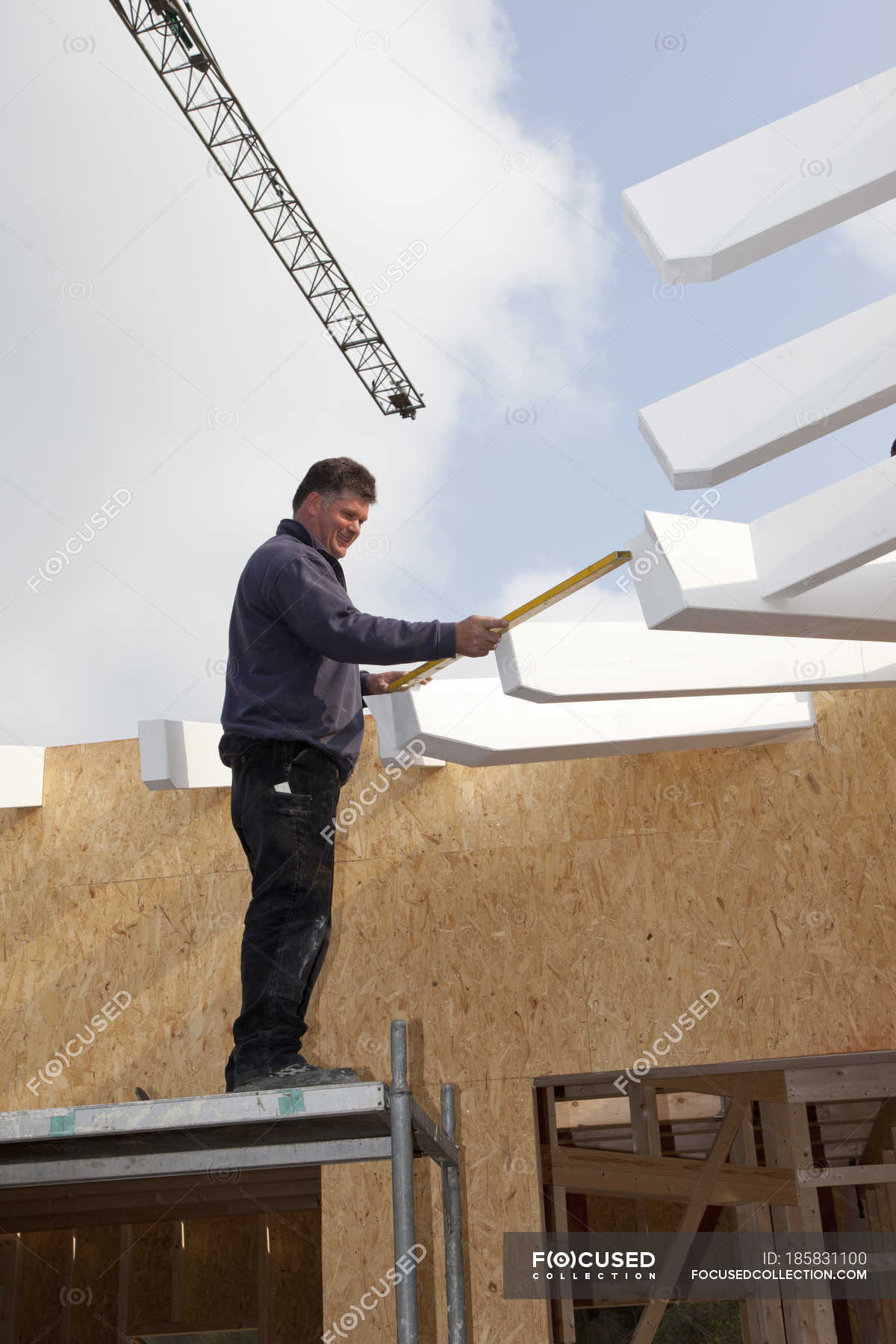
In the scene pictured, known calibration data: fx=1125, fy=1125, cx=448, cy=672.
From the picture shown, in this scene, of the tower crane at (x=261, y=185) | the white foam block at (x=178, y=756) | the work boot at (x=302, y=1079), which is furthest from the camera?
the tower crane at (x=261, y=185)

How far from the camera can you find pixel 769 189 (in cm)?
254

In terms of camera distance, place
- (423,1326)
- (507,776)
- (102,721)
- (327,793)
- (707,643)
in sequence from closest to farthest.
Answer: (327,793)
(707,643)
(423,1326)
(507,776)
(102,721)

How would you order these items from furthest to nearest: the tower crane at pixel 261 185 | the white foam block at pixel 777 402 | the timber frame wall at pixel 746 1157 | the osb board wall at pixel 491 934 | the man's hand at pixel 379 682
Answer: the tower crane at pixel 261 185 → the timber frame wall at pixel 746 1157 → the osb board wall at pixel 491 934 → the man's hand at pixel 379 682 → the white foam block at pixel 777 402

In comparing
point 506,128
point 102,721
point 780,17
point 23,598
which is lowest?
point 102,721

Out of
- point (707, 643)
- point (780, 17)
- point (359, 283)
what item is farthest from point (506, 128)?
point (359, 283)

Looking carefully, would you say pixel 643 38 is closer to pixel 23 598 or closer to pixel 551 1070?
pixel 23 598

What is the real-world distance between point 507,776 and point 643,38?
3.15m

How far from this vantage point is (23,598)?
5.73 meters

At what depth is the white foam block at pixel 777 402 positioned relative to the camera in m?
2.79

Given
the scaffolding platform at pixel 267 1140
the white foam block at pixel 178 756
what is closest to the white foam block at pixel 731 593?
the scaffolding platform at pixel 267 1140

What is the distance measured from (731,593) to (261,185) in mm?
8297

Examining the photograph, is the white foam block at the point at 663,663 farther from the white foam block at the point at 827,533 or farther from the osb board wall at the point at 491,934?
the osb board wall at the point at 491,934

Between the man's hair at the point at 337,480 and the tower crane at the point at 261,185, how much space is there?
6.79 meters

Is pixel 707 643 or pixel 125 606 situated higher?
pixel 125 606
